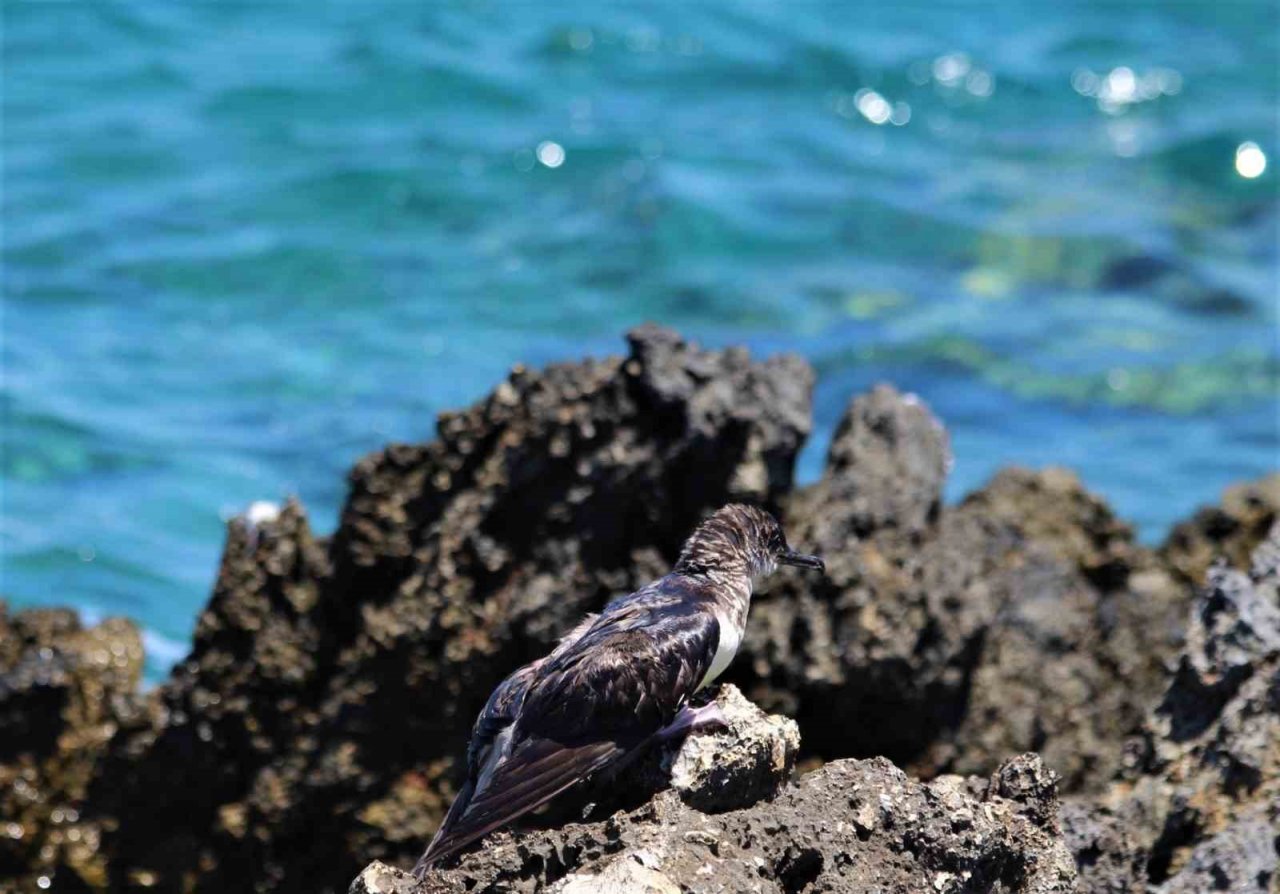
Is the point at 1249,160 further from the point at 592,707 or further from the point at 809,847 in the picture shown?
the point at 809,847

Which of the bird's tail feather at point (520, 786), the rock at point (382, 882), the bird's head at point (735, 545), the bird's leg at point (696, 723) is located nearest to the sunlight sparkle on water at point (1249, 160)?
the bird's head at point (735, 545)

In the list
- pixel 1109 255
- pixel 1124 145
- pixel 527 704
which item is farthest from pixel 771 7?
pixel 527 704

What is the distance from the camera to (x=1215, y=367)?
16.8 metres

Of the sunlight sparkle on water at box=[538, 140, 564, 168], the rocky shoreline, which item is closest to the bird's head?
the rocky shoreline

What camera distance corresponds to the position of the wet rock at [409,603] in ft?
25.7

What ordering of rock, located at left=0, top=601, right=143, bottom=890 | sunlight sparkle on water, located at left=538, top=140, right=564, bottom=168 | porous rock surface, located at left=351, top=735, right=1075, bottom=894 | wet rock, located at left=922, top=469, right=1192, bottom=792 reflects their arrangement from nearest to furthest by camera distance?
porous rock surface, located at left=351, top=735, right=1075, bottom=894
rock, located at left=0, top=601, right=143, bottom=890
wet rock, located at left=922, top=469, right=1192, bottom=792
sunlight sparkle on water, located at left=538, top=140, right=564, bottom=168

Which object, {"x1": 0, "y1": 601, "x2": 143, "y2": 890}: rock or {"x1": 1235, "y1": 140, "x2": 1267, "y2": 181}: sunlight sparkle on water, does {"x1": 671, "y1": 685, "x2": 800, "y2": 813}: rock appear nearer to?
{"x1": 0, "y1": 601, "x2": 143, "y2": 890}: rock

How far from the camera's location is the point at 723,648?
6.14 m

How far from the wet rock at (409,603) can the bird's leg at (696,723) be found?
7.36 feet

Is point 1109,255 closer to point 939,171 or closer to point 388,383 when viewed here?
point 939,171

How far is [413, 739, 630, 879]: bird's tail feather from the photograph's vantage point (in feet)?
18.0

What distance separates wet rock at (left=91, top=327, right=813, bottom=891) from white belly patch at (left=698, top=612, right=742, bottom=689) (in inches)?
68.0

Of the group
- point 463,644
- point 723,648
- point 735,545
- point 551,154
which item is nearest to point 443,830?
point 723,648

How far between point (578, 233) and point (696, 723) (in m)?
13.5
